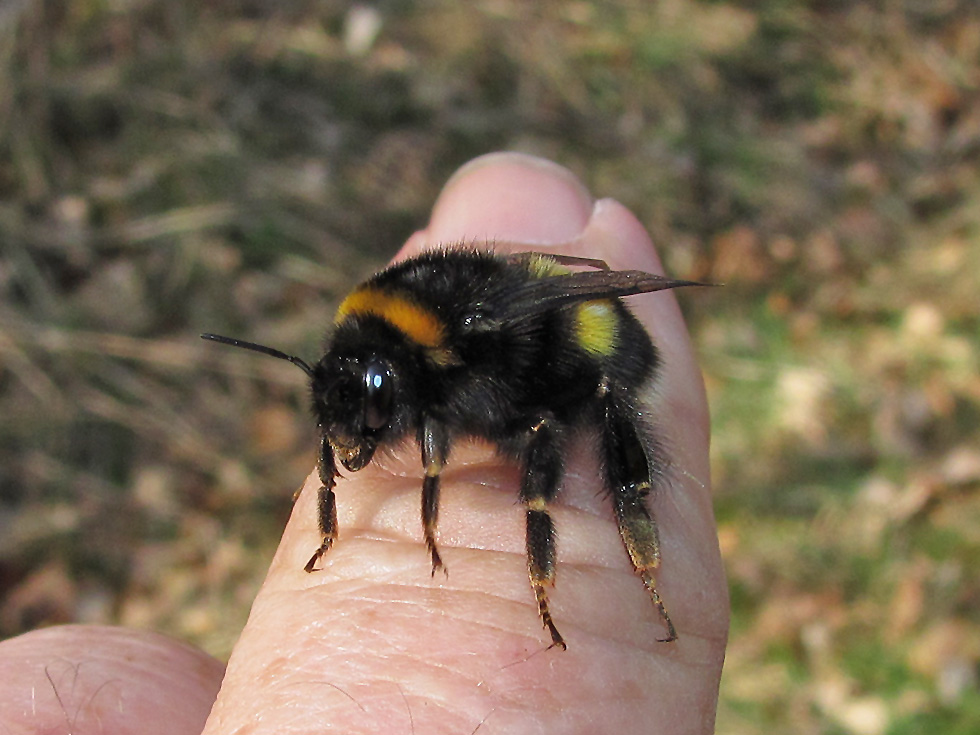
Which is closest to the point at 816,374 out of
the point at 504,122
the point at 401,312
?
the point at 504,122

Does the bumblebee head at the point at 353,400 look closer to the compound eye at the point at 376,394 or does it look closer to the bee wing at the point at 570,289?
the compound eye at the point at 376,394

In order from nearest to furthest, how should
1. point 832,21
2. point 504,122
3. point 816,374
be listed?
point 816,374 < point 504,122 < point 832,21

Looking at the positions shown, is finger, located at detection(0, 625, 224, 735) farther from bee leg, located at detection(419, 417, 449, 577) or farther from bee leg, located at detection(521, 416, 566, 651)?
bee leg, located at detection(521, 416, 566, 651)

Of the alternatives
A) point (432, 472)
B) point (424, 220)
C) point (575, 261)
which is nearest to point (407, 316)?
point (432, 472)

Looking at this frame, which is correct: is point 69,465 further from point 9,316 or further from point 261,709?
point 261,709

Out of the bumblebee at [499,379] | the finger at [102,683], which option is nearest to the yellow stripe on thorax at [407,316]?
the bumblebee at [499,379]

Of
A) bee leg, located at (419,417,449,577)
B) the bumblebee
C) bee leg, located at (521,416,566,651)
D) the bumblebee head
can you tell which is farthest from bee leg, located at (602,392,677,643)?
the bumblebee head
